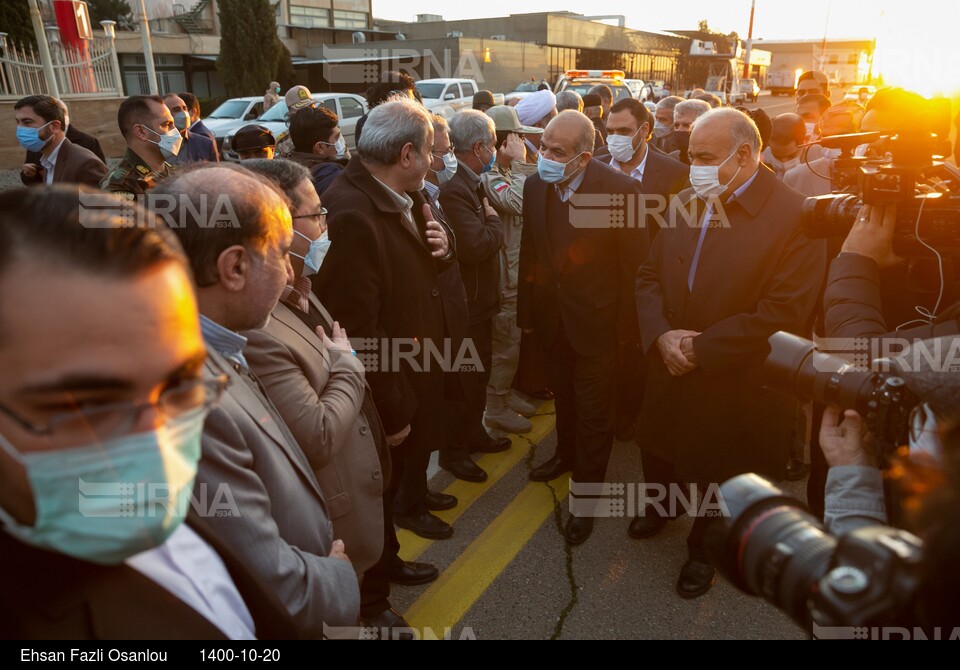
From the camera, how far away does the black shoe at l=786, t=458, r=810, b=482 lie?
3906mm

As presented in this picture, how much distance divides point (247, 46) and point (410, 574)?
28.7 m

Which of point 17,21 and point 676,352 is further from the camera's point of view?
point 17,21

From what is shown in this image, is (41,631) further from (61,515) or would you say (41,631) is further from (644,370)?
(644,370)

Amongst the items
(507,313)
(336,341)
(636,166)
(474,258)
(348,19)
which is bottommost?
(507,313)

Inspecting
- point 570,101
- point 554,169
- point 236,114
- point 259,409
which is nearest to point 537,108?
point 570,101

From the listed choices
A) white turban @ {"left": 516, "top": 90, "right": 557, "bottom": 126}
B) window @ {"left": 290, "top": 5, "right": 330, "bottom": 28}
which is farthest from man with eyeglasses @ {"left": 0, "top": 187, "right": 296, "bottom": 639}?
window @ {"left": 290, "top": 5, "right": 330, "bottom": 28}

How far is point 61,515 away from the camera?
0.83 m

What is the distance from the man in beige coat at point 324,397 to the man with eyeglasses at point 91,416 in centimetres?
90

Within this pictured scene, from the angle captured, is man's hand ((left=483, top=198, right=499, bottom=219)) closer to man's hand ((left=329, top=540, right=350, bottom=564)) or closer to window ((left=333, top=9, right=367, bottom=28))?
man's hand ((left=329, top=540, right=350, bottom=564))

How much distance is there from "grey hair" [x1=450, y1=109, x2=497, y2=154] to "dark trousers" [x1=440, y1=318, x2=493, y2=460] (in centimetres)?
115

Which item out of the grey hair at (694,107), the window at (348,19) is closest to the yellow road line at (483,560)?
the grey hair at (694,107)

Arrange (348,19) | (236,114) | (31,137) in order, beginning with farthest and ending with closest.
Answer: (348,19) < (236,114) < (31,137)

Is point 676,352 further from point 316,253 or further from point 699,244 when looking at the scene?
point 316,253

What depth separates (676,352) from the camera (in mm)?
2922
